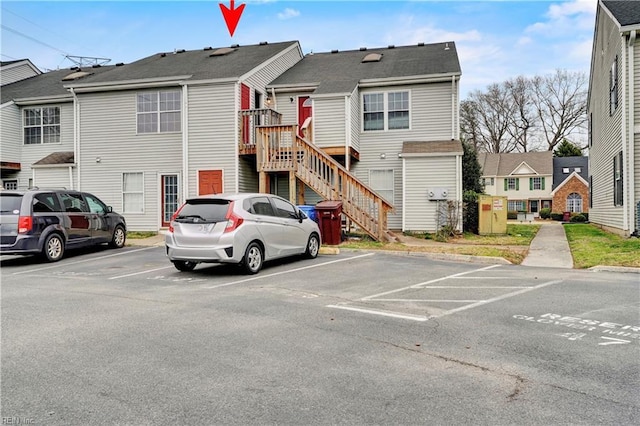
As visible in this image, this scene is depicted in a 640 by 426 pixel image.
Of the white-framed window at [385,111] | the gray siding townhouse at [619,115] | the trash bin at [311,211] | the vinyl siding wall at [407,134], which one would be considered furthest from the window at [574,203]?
the trash bin at [311,211]

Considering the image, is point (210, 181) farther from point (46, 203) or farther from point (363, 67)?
point (363, 67)

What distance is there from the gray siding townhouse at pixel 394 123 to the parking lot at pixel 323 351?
Answer: 922 centimetres

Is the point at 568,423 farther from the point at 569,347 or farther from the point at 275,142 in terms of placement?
the point at 275,142

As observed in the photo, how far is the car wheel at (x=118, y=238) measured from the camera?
47.8 ft

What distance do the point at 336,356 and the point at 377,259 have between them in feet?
23.6

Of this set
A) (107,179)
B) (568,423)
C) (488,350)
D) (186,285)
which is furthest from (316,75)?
(568,423)

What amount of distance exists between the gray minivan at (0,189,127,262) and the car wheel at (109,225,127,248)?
28 centimetres

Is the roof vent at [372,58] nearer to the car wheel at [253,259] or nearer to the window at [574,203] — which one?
the car wheel at [253,259]

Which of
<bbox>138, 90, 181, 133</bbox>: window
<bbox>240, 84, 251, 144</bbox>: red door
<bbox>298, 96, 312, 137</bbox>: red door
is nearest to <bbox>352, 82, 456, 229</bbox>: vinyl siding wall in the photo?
<bbox>298, 96, 312, 137</bbox>: red door

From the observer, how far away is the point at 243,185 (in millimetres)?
18234

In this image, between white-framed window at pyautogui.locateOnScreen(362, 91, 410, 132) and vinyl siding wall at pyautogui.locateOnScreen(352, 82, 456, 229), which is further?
white-framed window at pyautogui.locateOnScreen(362, 91, 410, 132)

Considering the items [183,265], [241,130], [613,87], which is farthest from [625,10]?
[183,265]

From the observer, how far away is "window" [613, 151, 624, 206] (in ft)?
49.4

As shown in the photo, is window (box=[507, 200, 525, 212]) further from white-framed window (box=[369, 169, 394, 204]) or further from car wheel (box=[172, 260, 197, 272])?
car wheel (box=[172, 260, 197, 272])
